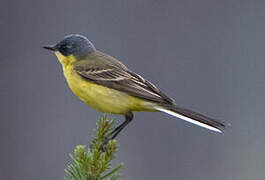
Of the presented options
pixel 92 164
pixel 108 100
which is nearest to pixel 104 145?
pixel 92 164

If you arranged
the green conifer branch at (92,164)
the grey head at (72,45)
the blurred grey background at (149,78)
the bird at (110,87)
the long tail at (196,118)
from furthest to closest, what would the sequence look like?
the blurred grey background at (149,78), the grey head at (72,45), the bird at (110,87), the long tail at (196,118), the green conifer branch at (92,164)

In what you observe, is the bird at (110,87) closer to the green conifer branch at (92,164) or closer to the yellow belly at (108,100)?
the yellow belly at (108,100)

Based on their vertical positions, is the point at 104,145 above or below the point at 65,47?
below

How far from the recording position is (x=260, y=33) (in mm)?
9336

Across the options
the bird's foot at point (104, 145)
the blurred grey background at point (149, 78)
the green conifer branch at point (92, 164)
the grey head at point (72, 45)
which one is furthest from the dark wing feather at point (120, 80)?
the blurred grey background at point (149, 78)

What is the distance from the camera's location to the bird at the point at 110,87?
457cm

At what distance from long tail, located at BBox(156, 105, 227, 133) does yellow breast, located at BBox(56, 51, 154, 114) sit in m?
0.19

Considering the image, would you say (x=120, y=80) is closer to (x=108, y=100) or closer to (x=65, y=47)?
(x=108, y=100)

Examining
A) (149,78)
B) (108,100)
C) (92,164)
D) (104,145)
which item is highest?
(149,78)

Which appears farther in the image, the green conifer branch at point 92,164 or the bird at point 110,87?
the bird at point 110,87

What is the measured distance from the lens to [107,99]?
469 centimetres

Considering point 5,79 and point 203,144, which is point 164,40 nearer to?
point 203,144

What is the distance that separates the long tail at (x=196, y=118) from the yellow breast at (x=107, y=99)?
0.64 ft

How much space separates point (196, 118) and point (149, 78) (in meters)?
3.80
